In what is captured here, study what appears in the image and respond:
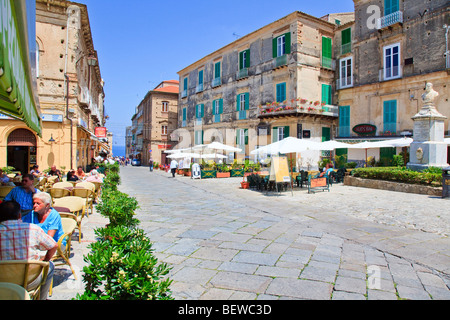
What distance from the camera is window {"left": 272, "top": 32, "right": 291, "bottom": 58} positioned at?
2048 cm

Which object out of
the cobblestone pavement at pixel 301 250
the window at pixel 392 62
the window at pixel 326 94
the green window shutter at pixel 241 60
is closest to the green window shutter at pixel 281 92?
the window at pixel 326 94

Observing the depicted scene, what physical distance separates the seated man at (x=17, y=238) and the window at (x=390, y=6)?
71.5 ft

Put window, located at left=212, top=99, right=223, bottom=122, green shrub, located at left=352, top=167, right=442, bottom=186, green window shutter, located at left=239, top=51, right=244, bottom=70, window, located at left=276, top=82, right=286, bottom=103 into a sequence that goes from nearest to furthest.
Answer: green shrub, located at left=352, top=167, right=442, bottom=186, window, located at left=276, top=82, right=286, bottom=103, green window shutter, located at left=239, top=51, right=244, bottom=70, window, located at left=212, top=99, right=223, bottom=122

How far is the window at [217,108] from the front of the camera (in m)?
26.8

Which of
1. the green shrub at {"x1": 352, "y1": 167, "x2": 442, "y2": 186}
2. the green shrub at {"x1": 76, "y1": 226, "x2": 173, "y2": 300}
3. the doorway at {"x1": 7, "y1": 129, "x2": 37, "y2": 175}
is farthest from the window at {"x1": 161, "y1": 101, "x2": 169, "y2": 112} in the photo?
the green shrub at {"x1": 76, "y1": 226, "x2": 173, "y2": 300}

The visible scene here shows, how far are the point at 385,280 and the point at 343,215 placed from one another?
379cm

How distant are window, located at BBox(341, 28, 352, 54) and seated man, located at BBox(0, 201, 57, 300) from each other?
73.5 feet

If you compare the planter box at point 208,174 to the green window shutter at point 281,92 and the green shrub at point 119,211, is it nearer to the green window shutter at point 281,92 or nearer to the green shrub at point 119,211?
the green window shutter at point 281,92

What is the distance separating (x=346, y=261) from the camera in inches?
161

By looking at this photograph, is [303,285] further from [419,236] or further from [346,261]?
[419,236]

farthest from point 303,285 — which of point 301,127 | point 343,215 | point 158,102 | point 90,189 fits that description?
point 158,102

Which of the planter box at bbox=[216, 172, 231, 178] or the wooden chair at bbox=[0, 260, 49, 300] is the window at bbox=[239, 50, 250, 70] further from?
the wooden chair at bbox=[0, 260, 49, 300]

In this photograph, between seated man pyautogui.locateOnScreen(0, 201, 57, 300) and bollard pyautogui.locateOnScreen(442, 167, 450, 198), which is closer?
seated man pyautogui.locateOnScreen(0, 201, 57, 300)

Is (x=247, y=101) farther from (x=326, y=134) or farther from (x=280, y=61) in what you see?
(x=326, y=134)
